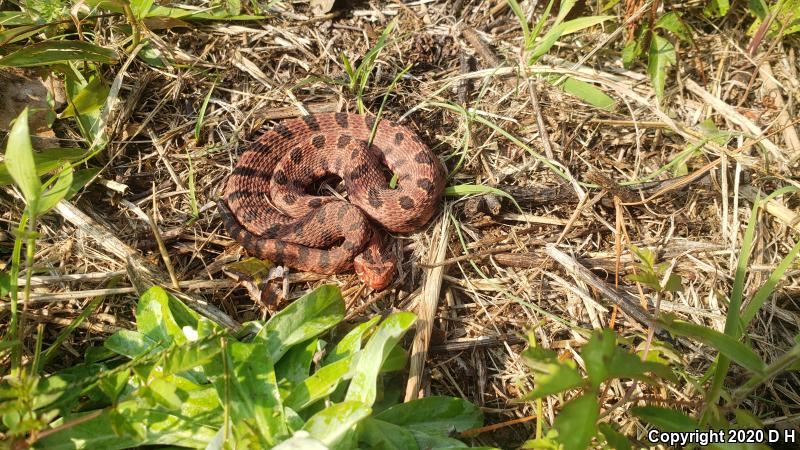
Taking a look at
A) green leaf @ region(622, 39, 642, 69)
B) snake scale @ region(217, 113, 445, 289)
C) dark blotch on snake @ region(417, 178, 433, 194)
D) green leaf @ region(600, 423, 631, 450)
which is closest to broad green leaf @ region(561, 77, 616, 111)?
green leaf @ region(622, 39, 642, 69)

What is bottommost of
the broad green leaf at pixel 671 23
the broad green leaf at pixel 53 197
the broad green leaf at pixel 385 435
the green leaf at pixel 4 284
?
the broad green leaf at pixel 385 435

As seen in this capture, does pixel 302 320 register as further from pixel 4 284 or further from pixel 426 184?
pixel 426 184

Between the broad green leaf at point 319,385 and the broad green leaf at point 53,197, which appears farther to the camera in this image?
the broad green leaf at point 319,385

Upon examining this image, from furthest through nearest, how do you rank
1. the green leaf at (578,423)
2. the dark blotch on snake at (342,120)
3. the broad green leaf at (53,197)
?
the dark blotch on snake at (342,120) < the broad green leaf at (53,197) < the green leaf at (578,423)

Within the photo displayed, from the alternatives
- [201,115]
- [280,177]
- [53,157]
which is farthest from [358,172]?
[53,157]

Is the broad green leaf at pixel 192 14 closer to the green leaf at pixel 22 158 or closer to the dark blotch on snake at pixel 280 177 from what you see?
the dark blotch on snake at pixel 280 177

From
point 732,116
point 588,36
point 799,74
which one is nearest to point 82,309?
point 588,36

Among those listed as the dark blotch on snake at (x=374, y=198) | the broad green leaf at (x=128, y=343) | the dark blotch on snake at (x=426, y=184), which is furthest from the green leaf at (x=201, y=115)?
the broad green leaf at (x=128, y=343)

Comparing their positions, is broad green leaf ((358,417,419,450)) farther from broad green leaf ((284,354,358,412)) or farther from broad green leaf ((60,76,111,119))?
broad green leaf ((60,76,111,119))
